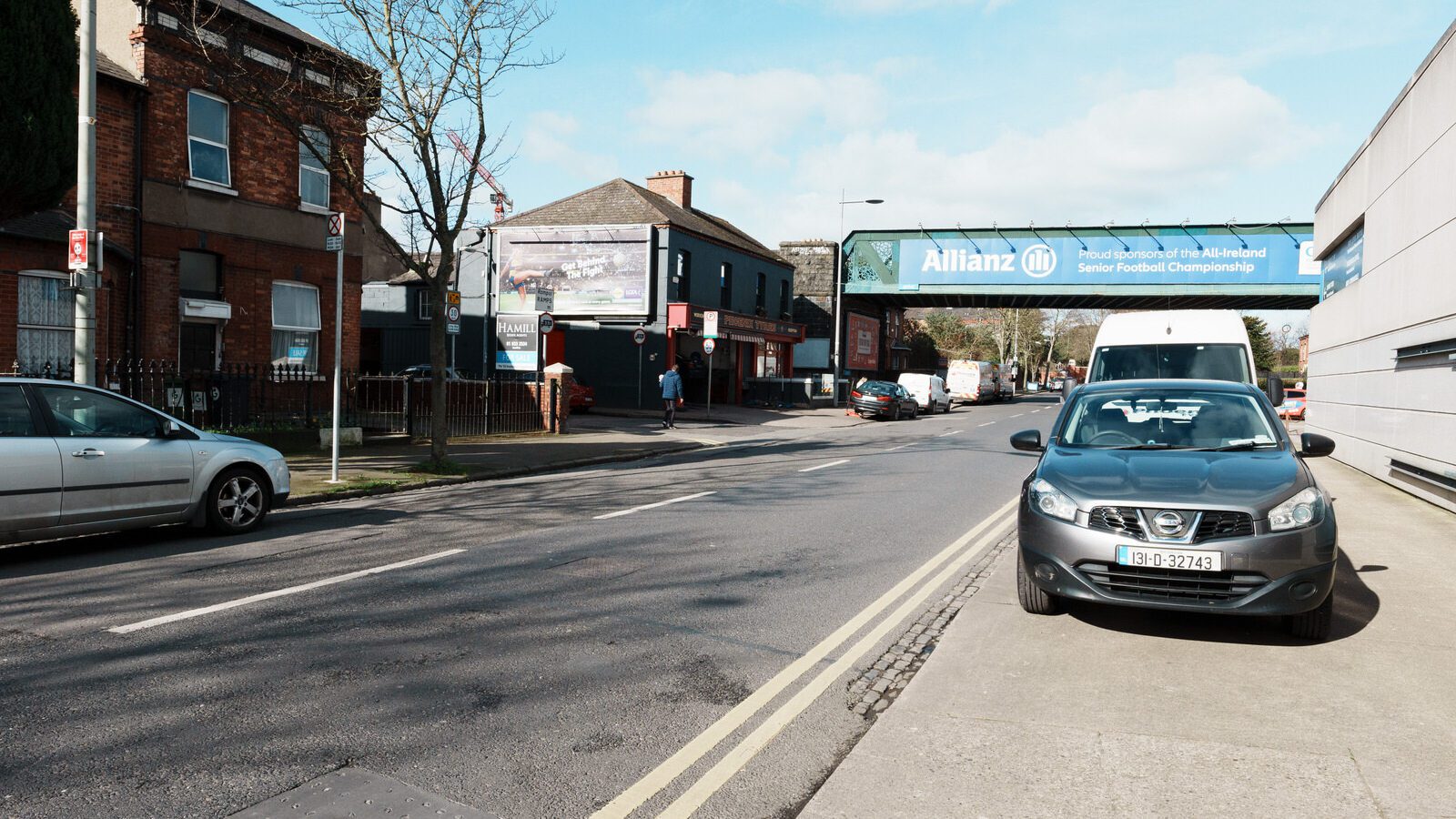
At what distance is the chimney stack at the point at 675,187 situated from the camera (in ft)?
134

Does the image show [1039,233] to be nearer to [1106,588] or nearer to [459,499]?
[459,499]

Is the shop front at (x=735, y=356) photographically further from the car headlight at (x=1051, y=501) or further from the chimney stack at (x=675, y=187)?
the car headlight at (x=1051, y=501)

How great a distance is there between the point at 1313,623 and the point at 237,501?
340 inches

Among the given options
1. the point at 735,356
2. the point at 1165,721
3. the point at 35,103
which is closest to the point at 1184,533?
the point at 1165,721

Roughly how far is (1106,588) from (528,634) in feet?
11.0

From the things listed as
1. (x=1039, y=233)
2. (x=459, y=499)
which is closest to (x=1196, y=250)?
(x=1039, y=233)

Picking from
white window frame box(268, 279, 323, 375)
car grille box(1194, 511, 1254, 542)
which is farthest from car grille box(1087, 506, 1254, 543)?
white window frame box(268, 279, 323, 375)

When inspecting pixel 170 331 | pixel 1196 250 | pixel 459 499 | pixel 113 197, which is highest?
pixel 1196 250

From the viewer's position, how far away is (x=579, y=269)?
35.0 m

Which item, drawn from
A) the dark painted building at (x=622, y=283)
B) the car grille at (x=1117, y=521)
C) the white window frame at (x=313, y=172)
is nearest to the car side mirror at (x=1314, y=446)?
the car grille at (x=1117, y=521)

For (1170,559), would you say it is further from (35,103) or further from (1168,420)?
(35,103)

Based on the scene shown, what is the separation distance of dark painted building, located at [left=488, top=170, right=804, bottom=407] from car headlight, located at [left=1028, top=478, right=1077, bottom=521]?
A: 2667 centimetres

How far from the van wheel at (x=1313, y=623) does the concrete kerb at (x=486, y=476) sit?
8821 millimetres

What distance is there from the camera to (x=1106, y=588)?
18.4 feet
